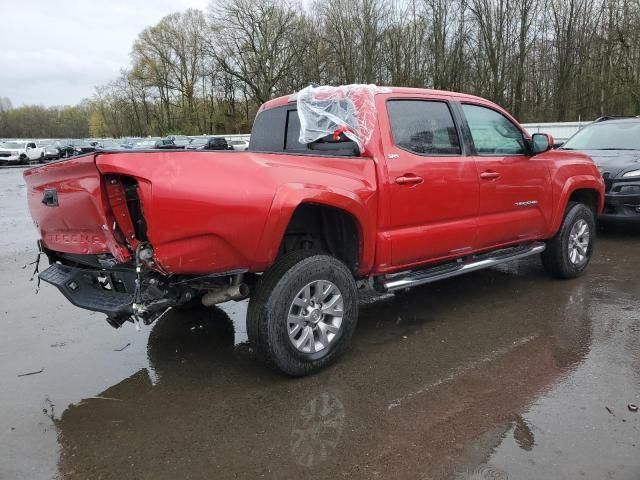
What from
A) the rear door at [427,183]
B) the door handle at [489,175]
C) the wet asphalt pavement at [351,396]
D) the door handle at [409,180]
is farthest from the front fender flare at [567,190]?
the door handle at [409,180]

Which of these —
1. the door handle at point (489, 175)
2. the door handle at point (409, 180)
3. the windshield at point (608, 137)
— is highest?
the windshield at point (608, 137)

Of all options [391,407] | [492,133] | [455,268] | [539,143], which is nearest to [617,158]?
[539,143]

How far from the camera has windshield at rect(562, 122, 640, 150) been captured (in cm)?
845

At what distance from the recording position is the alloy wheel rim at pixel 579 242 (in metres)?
5.79

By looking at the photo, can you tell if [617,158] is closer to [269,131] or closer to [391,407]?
[269,131]

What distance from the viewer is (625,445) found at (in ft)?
9.02

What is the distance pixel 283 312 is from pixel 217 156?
1.06 metres

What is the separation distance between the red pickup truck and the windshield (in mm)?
3997

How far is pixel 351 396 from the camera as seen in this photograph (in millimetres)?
3350

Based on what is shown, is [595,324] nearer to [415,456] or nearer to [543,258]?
[543,258]

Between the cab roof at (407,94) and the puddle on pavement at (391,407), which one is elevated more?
the cab roof at (407,94)

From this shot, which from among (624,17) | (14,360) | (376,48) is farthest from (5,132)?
(14,360)

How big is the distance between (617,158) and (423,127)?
5006 mm

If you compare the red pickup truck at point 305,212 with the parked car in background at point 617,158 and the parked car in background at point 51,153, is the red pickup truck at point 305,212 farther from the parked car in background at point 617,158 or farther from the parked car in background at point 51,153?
the parked car in background at point 51,153
